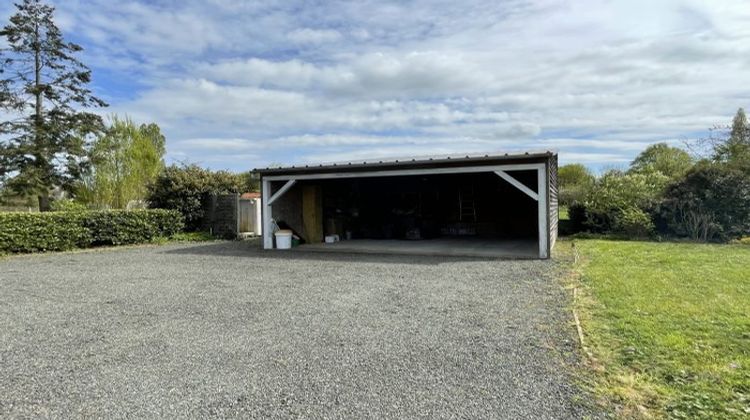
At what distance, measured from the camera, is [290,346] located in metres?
3.76

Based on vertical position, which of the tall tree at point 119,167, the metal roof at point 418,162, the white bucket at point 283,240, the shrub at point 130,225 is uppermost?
the tall tree at point 119,167

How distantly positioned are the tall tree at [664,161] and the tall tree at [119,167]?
19751 mm

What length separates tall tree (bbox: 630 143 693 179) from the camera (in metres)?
16.8

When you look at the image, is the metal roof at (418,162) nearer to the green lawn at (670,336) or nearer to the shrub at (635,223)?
the green lawn at (670,336)

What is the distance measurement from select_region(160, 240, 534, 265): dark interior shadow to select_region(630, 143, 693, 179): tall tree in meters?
9.30

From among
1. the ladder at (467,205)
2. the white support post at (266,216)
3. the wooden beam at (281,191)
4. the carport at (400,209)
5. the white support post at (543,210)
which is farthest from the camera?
the ladder at (467,205)

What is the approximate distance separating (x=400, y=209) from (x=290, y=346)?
10580mm

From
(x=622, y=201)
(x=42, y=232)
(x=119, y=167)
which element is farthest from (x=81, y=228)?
(x=622, y=201)

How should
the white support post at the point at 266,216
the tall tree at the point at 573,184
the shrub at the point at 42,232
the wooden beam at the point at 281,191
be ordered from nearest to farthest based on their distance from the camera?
the shrub at the point at 42,232 < the wooden beam at the point at 281,191 < the white support post at the point at 266,216 < the tall tree at the point at 573,184

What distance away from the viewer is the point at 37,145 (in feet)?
53.0

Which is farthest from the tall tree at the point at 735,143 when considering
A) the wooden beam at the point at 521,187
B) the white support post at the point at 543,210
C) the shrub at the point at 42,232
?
the shrub at the point at 42,232

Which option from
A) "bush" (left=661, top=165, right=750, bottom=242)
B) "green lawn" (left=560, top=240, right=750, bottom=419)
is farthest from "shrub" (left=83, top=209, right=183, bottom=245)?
"bush" (left=661, top=165, right=750, bottom=242)

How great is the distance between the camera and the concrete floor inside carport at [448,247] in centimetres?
973

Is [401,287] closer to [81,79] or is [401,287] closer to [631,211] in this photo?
[631,211]
